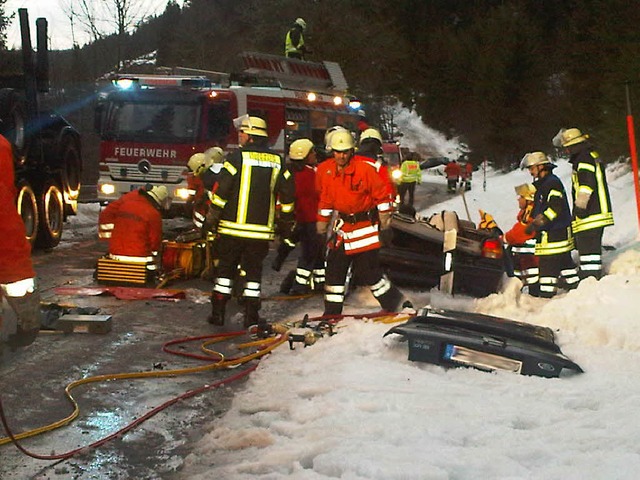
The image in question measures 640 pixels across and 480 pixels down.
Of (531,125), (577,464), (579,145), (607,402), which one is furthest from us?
(531,125)

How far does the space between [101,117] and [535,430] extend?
11856 mm

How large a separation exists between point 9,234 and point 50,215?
988 centimetres

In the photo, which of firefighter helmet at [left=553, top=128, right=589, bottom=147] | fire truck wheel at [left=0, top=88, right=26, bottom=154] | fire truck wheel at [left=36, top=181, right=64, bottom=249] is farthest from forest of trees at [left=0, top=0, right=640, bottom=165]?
firefighter helmet at [left=553, top=128, right=589, bottom=147]

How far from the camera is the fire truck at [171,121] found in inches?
565

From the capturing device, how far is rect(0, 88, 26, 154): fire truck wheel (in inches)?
439

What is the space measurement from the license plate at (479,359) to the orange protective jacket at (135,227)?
4.98 meters

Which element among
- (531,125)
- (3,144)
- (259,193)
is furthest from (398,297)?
(531,125)

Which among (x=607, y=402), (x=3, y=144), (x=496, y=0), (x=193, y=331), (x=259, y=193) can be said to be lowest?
(x=193, y=331)

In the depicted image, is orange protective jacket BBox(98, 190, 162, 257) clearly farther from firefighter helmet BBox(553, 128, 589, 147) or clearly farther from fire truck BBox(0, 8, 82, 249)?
firefighter helmet BBox(553, 128, 589, 147)

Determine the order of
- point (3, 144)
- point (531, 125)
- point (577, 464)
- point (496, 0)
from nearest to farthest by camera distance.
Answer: point (3, 144), point (577, 464), point (531, 125), point (496, 0)

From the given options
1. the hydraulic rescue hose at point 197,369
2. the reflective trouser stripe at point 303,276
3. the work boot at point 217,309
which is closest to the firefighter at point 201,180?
the reflective trouser stripe at point 303,276

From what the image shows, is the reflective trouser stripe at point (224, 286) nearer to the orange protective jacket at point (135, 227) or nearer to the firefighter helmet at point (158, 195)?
the orange protective jacket at point (135, 227)

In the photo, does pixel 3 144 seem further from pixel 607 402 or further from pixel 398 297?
pixel 398 297

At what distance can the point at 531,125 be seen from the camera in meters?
40.8
